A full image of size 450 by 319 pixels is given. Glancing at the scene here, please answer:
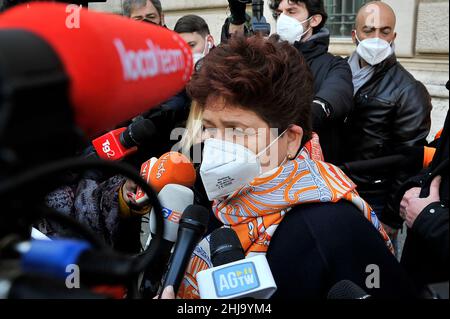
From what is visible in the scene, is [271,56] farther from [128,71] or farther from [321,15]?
[321,15]

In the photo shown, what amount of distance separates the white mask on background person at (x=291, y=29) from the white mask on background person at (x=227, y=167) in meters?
1.56

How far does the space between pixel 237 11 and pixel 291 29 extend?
2.32ft

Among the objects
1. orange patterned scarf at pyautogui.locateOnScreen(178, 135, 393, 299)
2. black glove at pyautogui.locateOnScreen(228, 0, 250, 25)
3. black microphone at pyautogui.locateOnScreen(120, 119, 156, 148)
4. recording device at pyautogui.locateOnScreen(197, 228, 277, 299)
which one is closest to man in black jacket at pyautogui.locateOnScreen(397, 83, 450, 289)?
orange patterned scarf at pyautogui.locateOnScreen(178, 135, 393, 299)

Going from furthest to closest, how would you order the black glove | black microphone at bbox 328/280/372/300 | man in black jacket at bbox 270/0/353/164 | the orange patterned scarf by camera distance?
the black glove
man in black jacket at bbox 270/0/353/164
the orange patterned scarf
black microphone at bbox 328/280/372/300

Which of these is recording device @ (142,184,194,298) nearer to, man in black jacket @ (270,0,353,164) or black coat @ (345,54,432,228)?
man in black jacket @ (270,0,353,164)

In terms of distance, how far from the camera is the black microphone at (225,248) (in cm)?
130

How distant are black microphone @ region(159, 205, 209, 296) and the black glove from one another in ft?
7.92

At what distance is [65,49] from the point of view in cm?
54

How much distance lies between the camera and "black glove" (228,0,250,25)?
3438 mm

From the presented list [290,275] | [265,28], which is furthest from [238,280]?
[265,28]

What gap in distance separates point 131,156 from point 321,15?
1.45 m

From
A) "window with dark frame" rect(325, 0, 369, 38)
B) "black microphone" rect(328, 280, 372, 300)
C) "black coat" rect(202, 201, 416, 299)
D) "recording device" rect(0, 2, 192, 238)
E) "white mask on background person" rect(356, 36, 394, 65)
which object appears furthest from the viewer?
"window with dark frame" rect(325, 0, 369, 38)

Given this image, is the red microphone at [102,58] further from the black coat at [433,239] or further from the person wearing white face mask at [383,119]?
the person wearing white face mask at [383,119]

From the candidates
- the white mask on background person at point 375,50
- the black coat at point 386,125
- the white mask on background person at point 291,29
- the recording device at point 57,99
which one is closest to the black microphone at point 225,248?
the recording device at point 57,99
